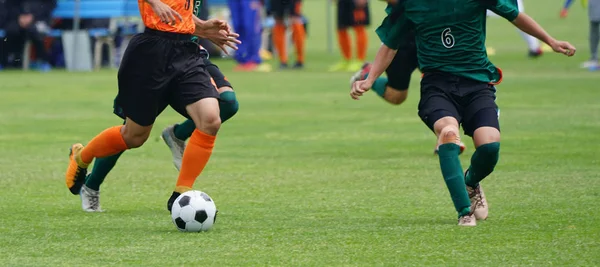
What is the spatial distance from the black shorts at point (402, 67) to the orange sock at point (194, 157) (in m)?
3.80

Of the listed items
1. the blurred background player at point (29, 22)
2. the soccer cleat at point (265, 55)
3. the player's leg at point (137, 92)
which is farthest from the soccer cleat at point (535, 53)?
the player's leg at point (137, 92)

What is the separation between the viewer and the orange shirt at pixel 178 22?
723 centimetres

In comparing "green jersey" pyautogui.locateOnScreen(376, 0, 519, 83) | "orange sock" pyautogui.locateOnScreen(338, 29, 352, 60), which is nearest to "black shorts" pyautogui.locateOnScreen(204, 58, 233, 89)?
"green jersey" pyautogui.locateOnScreen(376, 0, 519, 83)

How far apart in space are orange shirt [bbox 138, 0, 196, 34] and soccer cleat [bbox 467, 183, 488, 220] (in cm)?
199

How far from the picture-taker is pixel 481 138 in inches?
279

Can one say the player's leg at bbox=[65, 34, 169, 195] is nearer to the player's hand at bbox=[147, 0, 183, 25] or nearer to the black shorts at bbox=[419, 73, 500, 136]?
the player's hand at bbox=[147, 0, 183, 25]

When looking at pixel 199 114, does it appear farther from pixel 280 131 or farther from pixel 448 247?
pixel 280 131

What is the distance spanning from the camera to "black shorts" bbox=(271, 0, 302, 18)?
23.4 m

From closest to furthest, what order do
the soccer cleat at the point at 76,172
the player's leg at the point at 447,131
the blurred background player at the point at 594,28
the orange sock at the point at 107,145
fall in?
1. the player's leg at the point at 447,131
2. the orange sock at the point at 107,145
3. the soccer cleat at the point at 76,172
4. the blurred background player at the point at 594,28

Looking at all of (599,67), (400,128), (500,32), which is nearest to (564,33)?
(500,32)

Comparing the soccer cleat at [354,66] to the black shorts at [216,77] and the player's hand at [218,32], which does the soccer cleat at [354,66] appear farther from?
the player's hand at [218,32]

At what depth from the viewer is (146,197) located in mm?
8539

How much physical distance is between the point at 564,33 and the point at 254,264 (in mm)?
26649

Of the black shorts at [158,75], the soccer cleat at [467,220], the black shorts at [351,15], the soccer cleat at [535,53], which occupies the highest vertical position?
the black shorts at [158,75]
